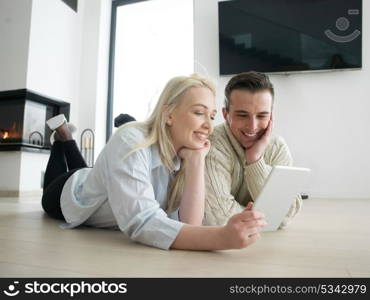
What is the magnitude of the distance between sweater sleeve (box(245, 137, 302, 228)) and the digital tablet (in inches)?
4.8

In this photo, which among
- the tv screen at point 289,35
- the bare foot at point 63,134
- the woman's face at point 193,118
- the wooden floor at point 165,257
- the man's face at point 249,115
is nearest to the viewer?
the wooden floor at point 165,257

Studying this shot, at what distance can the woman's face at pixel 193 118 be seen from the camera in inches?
36.6

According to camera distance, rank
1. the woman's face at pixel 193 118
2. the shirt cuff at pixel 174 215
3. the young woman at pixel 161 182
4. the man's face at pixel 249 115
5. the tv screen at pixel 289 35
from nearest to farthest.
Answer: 1. the young woman at pixel 161 182
2. the woman's face at pixel 193 118
3. the shirt cuff at pixel 174 215
4. the man's face at pixel 249 115
5. the tv screen at pixel 289 35

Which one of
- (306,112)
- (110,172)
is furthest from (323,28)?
(110,172)

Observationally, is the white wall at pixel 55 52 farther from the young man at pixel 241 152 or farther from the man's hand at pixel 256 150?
the man's hand at pixel 256 150

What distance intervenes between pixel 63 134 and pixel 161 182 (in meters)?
0.98

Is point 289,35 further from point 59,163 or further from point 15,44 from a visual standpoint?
point 15,44

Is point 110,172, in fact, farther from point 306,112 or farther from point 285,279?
point 306,112

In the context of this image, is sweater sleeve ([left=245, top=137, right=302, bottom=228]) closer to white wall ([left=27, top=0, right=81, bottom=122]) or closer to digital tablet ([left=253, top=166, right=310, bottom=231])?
digital tablet ([left=253, top=166, right=310, bottom=231])

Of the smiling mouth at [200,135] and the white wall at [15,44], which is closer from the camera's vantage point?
the smiling mouth at [200,135]

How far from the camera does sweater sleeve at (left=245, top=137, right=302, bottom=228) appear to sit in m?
1.12

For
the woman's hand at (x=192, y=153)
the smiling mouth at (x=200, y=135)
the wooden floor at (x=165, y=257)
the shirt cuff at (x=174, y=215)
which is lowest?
the wooden floor at (x=165, y=257)

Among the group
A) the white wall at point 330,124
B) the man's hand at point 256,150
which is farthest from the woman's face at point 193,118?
the white wall at point 330,124

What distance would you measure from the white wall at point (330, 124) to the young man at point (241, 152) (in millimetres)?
2055
